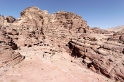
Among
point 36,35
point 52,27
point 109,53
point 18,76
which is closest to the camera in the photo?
point 18,76

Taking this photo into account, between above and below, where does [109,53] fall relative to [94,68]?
above

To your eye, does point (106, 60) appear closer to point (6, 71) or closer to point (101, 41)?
point (101, 41)

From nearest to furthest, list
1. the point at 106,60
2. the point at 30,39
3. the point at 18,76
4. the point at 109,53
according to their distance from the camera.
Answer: the point at 18,76 → the point at 106,60 → the point at 109,53 → the point at 30,39

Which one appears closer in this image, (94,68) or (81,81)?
(81,81)

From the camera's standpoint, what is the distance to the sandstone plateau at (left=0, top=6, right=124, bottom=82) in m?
16.2

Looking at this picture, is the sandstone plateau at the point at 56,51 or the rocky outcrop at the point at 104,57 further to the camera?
the rocky outcrop at the point at 104,57

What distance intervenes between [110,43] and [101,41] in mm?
3353

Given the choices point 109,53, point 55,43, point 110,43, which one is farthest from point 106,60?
point 55,43

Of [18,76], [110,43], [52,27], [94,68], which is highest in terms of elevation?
[52,27]

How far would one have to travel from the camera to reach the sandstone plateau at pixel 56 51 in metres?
16.2

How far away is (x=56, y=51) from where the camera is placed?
34906 mm

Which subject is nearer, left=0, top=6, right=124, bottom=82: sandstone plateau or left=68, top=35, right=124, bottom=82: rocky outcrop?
left=0, top=6, right=124, bottom=82: sandstone plateau

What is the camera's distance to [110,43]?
80.3 ft

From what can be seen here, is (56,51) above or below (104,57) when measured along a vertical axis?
below
